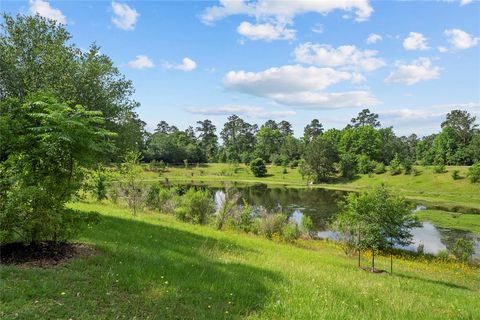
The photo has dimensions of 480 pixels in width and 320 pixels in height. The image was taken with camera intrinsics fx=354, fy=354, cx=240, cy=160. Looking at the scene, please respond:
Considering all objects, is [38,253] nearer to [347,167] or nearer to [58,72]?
[58,72]

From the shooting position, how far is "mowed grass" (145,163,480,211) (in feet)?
200

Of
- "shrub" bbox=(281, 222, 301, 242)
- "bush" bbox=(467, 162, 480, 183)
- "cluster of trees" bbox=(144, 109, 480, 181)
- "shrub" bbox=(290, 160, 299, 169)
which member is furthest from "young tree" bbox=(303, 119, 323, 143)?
"shrub" bbox=(281, 222, 301, 242)

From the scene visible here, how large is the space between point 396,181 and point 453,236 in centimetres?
4695

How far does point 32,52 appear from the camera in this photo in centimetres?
1516

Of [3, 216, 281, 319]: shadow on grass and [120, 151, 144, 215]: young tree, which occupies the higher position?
[120, 151, 144, 215]: young tree

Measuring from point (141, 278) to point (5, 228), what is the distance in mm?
3119

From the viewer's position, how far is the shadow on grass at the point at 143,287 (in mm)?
5535

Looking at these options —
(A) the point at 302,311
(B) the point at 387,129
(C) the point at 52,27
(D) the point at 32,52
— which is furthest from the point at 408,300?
(B) the point at 387,129

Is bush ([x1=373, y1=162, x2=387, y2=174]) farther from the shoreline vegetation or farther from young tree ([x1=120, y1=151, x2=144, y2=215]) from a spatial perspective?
young tree ([x1=120, y1=151, x2=144, y2=215])

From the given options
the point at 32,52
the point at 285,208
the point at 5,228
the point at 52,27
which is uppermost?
the point at 52,27

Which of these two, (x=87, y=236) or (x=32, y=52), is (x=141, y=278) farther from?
(x=32, y=52)

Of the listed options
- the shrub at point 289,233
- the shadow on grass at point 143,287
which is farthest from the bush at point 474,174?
the shadow on grass at point 143,287

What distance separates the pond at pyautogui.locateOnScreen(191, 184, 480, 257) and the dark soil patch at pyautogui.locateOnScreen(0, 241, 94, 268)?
16256 mm

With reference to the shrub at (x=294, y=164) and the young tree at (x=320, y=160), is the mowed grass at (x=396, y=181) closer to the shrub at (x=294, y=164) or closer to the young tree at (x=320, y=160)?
the shrub at (x=294, y=164)
